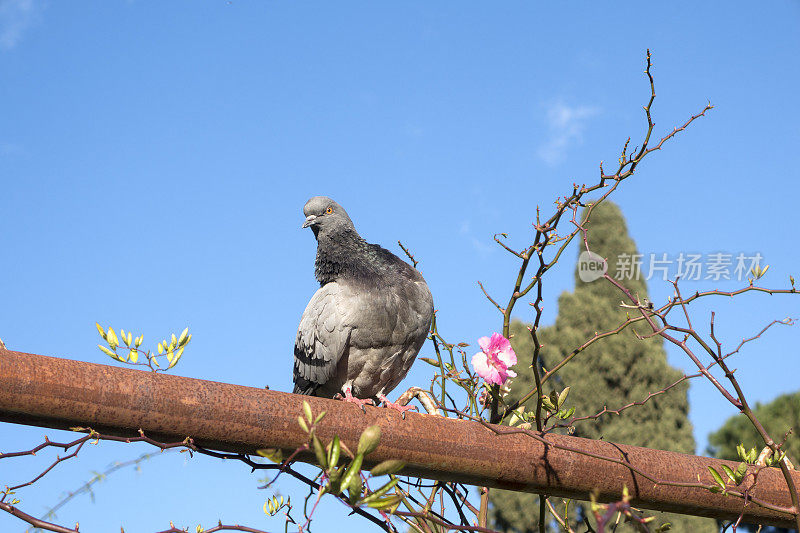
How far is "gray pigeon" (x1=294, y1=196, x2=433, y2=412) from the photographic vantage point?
8.77 ft

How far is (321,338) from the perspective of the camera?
272cm

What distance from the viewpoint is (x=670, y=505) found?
1925 mm

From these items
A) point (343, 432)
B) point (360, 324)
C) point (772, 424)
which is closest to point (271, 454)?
point (343, 432)

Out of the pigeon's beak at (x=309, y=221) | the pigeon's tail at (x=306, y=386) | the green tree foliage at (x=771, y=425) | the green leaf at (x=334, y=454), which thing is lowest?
the green leaf at (x=334, y=454)

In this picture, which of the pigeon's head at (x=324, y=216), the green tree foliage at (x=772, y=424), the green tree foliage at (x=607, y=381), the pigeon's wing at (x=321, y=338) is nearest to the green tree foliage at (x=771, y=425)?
the green tree foliage at (x=772, y=424)

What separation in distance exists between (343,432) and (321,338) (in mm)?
1106

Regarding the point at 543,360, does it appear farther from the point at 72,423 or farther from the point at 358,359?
the point at 72,423

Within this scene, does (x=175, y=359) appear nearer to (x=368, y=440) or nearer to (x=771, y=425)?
(x=368, y=440)

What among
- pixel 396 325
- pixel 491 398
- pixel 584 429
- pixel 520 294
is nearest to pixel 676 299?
pixel 520 294

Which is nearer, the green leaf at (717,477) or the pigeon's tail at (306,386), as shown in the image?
the green leaf at (717,477)

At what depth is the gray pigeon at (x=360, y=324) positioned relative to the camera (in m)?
→ 2.67

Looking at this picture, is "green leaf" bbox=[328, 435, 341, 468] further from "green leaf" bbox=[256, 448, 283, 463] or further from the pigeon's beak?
the pigeon's beak

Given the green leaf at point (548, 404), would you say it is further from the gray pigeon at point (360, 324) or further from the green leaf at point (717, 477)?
the gray pigeon at point (360, 324)

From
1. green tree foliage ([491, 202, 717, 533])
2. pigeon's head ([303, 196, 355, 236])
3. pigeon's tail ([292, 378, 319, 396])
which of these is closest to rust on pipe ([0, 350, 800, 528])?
pigeon's tail ([292, 378, 319, 396])
